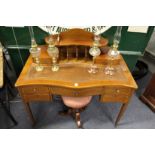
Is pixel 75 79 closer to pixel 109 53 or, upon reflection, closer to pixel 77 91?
pixel 77 91

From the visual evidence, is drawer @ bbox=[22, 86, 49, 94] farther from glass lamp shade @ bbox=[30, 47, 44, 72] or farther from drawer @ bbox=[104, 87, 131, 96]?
drawer @ bbox=[104, 87, 131, 96]

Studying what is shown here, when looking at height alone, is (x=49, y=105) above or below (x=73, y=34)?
below

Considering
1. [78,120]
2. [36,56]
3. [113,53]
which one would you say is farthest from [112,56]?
[78,120]

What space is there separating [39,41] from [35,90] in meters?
0.56

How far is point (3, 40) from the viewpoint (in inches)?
61.4

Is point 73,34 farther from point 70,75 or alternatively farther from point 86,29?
point 70,75

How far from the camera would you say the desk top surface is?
1.17 m

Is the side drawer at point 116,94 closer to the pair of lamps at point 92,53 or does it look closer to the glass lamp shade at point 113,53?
the pair of lamps at point 92,53

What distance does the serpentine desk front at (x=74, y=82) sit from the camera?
46.0 inches

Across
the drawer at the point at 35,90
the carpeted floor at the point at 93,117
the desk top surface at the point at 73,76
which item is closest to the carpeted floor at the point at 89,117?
the carpeted floor at the point at 93,117

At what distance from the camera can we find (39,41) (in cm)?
151

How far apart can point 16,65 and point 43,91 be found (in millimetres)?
844

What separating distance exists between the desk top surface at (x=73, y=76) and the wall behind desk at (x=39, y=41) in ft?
0.92

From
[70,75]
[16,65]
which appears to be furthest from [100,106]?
[16,65]
